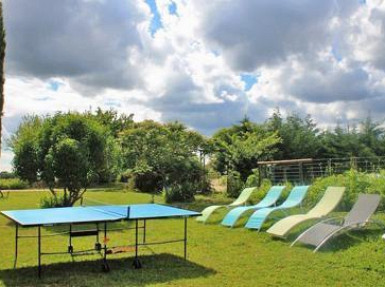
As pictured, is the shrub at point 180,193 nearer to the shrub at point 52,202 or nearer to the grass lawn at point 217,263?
the shrub at point 52,202

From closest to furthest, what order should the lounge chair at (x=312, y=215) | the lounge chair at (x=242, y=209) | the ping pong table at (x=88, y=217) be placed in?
1. the ping pong table at (x=88, y=217)
2. the lounge chair at (x=312, y=215)
3. the lounge chair at (x=242, y=209)

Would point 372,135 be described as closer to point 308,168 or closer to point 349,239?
point 308,168

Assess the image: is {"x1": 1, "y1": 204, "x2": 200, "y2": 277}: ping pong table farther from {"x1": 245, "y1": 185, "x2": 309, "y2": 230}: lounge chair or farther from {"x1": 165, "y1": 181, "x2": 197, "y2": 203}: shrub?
{"x1": 165, "y1": 181, "x2": 197, "y2": 203}: shrub

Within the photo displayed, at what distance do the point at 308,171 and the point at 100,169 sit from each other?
26.3 ft

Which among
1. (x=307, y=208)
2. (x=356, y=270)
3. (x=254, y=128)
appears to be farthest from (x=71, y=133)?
(x=254, y=128)

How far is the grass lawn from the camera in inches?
296

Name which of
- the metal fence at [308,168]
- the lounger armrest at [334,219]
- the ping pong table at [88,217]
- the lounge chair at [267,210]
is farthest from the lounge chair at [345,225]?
the metal fence at [308,168]

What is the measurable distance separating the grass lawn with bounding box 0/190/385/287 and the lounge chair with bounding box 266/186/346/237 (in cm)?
24

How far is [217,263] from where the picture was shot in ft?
28.7

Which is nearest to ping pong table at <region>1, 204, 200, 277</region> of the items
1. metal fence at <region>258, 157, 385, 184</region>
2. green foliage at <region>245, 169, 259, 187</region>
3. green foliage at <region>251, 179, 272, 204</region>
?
green foliage at <region>251, 179, 272, 204</region>

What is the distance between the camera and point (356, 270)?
8062mm

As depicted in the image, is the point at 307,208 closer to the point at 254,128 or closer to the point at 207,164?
the point at 207,164

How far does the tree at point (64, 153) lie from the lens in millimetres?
15133

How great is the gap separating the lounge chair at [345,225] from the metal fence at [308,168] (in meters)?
6.18
